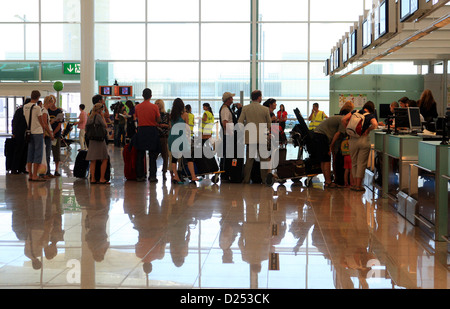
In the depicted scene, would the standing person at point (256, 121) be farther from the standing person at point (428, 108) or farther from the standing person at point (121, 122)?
the standing person at point (121, 122)

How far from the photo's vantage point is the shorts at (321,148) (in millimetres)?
9953

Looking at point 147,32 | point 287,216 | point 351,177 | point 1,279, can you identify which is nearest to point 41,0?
point 147,32

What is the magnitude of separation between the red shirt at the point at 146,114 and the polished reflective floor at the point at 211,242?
1.56 m

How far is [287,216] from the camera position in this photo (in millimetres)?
7266

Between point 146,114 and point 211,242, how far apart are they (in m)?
5.17

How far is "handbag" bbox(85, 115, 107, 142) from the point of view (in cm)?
1009

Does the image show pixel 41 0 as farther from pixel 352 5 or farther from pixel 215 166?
pixel 215 166

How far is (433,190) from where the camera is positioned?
6090 millimetres

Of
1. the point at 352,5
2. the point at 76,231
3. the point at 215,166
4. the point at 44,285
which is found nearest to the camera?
the point at 44,285

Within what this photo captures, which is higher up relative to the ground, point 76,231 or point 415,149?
point 415,149

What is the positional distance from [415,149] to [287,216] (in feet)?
5.79

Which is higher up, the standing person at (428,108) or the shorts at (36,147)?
the standing person at (428,108)


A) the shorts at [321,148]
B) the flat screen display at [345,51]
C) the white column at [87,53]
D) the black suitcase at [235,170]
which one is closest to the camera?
the shorts at [321,148]

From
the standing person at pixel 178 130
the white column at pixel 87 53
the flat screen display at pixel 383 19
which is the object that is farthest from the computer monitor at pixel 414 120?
the white column at pixel 87 53
